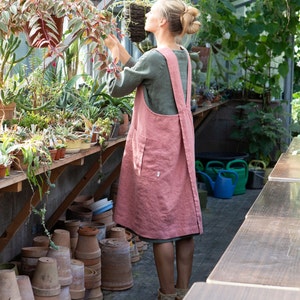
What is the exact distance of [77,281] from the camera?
12.7ft

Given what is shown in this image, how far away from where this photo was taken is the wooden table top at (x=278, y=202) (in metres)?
2.59

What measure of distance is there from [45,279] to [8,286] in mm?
370

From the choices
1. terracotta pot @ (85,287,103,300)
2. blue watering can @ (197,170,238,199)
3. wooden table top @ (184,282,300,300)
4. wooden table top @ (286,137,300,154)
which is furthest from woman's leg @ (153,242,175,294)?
blue watering can @ (197,170,238,199)

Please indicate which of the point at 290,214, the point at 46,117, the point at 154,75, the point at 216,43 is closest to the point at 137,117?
the point at 154,75

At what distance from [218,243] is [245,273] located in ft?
12.9

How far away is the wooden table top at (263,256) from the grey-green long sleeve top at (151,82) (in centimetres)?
133

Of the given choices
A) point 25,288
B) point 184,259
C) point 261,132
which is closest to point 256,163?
point 261,132

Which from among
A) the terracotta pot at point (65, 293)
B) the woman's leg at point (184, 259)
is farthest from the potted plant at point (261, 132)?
the terracotta pot at point (65, 293)

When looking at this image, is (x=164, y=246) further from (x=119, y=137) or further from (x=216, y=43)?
(x=216, y=43)

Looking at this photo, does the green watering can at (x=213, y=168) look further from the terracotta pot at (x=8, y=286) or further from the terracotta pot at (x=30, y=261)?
the terracotta pot at (x=8, y=286)

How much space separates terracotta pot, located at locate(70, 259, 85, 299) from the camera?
3.85 metres

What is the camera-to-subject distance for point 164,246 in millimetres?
3738

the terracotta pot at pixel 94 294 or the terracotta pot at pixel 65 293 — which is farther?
the terracotta pot at pixel 94 294

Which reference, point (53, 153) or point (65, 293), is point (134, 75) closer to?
point (53, 153)
